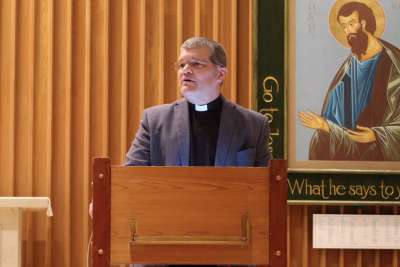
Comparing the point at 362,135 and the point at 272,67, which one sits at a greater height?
the point at 272,67

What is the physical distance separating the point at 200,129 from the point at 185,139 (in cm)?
18

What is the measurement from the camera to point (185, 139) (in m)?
2.69

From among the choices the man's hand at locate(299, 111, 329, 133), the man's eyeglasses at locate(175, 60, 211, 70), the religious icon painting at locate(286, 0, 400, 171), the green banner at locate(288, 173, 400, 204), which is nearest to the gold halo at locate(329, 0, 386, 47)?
the religious icon painting at locate(286, 0, 400, 171)

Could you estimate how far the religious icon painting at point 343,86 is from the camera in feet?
14.6

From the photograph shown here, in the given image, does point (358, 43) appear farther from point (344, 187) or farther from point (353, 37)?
point (344, 187)

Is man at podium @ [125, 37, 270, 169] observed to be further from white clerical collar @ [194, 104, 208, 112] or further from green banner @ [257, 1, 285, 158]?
green banner @ [257, 1, 285, 158]

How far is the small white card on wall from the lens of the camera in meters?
4.37

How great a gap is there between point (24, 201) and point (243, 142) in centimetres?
162

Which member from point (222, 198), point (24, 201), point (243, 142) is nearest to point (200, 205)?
point (222, 198)

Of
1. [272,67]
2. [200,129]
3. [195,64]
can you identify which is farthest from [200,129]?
[272,67]

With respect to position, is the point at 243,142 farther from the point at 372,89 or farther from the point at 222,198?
the point at 372,89

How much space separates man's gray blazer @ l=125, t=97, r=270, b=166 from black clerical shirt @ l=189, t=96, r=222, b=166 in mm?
68

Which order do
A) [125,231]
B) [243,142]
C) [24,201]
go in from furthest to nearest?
[24,201] < [243,142] < [125,231]

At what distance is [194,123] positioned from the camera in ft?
9.45
